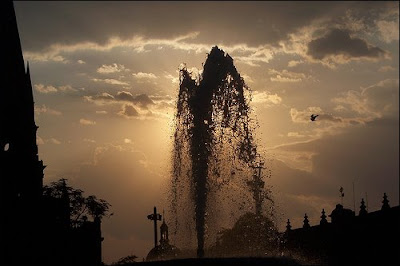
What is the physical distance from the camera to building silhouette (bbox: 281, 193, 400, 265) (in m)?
60.8

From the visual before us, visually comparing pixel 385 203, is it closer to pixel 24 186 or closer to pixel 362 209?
pixel 362 209

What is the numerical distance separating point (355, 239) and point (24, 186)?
29.6m

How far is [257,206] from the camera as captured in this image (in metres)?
46.6

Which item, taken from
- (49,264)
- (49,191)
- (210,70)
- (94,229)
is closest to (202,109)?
(210,70)

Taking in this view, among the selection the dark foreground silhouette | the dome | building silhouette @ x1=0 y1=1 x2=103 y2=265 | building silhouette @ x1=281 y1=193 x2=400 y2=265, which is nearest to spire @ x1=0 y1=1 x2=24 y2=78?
building silhouette @ x1=0 y1=1 x2=103 y2=265

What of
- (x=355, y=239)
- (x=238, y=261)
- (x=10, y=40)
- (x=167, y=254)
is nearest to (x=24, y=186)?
(x=10, y=40)

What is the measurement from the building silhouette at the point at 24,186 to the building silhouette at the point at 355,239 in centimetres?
1720

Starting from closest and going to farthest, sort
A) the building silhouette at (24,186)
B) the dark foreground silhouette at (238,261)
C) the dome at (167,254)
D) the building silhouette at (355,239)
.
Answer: the dark foreground silhouette at (238,261), the dome at (167,254), the building silhouette at (24,186), the building silhouette at (355,239)

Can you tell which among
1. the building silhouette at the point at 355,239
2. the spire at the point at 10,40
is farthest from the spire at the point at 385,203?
the spire at the point at 10,40

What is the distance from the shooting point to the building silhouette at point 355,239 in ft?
199

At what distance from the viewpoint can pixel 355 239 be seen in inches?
2534

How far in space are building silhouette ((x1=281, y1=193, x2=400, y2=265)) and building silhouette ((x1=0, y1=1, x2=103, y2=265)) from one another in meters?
17.2

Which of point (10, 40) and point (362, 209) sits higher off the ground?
point (10, 40)

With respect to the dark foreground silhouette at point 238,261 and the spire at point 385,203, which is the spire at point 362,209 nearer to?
the spire at point 385,203
